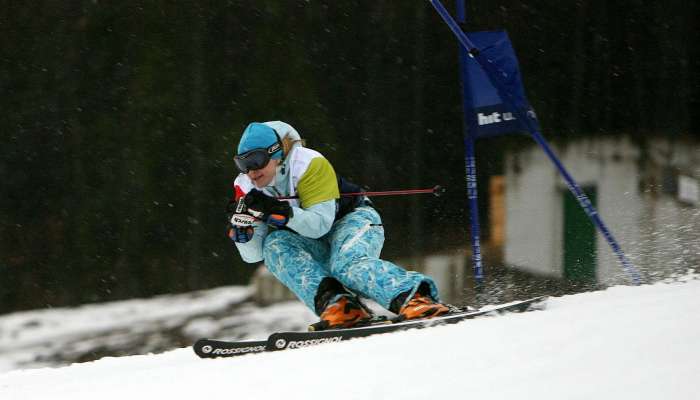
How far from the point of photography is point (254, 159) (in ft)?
11.4

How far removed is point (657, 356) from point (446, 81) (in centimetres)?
555

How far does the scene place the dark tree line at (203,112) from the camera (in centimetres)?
627

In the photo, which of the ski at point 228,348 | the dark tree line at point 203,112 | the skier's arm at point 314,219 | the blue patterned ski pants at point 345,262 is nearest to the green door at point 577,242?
the dark tree line at point 203,112

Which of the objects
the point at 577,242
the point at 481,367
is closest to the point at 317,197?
the point at 481,367

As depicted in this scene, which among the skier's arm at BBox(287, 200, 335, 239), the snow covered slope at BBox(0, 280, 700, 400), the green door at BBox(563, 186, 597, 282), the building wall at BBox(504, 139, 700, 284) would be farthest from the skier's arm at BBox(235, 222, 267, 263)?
the green door at BBox(563, 186, 597, 282)

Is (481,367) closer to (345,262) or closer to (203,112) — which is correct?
(345,262)

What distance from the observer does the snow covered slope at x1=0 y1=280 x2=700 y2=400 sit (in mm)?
1956

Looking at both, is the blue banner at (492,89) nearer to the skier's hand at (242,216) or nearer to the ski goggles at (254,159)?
the ski goggles at (254,159)

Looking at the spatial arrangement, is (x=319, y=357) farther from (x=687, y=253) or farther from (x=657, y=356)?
(x=687, y=253)

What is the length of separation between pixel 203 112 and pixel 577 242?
3.84 metres

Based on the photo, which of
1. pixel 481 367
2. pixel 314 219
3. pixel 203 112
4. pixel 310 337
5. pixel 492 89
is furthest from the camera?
pixel 203 112

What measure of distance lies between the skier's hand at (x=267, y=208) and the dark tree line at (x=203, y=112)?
3521 millimetres

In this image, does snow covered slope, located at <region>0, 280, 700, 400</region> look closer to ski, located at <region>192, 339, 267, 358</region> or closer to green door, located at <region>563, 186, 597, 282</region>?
ski, located at <region>192, 339, 267, 358</region>

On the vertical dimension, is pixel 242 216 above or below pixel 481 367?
above
